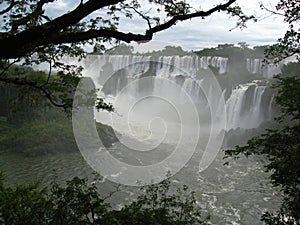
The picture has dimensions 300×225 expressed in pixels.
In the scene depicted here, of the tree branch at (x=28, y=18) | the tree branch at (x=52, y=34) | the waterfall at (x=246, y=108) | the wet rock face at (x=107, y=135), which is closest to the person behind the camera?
the tree branch at (x=52, y=34)

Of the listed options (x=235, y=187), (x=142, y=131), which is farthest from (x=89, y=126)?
(x=235, y=187)

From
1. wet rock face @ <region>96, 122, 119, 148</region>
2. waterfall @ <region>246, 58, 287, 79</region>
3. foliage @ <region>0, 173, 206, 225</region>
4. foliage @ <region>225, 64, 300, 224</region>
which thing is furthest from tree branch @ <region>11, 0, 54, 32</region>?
waterfall @ <region>246, 58, 287, 79</region>

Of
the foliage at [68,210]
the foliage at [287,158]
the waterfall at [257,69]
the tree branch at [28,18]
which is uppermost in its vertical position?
the waterfall at [257,69]

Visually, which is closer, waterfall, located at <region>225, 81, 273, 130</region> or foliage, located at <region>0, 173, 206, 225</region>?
foliage, located at <region>0, 173, 206, 225</region>

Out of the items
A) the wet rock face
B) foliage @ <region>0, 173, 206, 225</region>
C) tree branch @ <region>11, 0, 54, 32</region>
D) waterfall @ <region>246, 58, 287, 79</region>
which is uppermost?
waterfall @ <region>246, 58, 287, 79</region>

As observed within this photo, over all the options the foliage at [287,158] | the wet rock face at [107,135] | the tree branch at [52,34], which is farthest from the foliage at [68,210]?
the wet rock face at [107,135]

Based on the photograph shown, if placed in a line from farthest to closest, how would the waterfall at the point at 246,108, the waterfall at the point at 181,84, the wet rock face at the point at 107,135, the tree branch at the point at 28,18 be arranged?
the waterfall at the point at 181,84 < the waterfall at the point at 246,108 < the wet rock face at the point at 107,135 < the tree branch at the point at 28,18

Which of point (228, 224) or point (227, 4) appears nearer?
point (227, 4)

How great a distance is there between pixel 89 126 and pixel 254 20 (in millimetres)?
23062

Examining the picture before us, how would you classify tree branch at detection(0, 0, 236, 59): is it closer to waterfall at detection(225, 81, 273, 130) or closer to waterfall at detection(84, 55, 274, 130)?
waterfall at detection(225, 81, 273, 130)

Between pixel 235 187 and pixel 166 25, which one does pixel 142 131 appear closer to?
pixel 235 187

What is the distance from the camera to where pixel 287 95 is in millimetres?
5188

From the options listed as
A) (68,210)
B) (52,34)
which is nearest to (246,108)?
(68,210)

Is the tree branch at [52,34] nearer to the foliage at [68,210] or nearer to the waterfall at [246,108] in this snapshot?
the foliage at [68,210]
